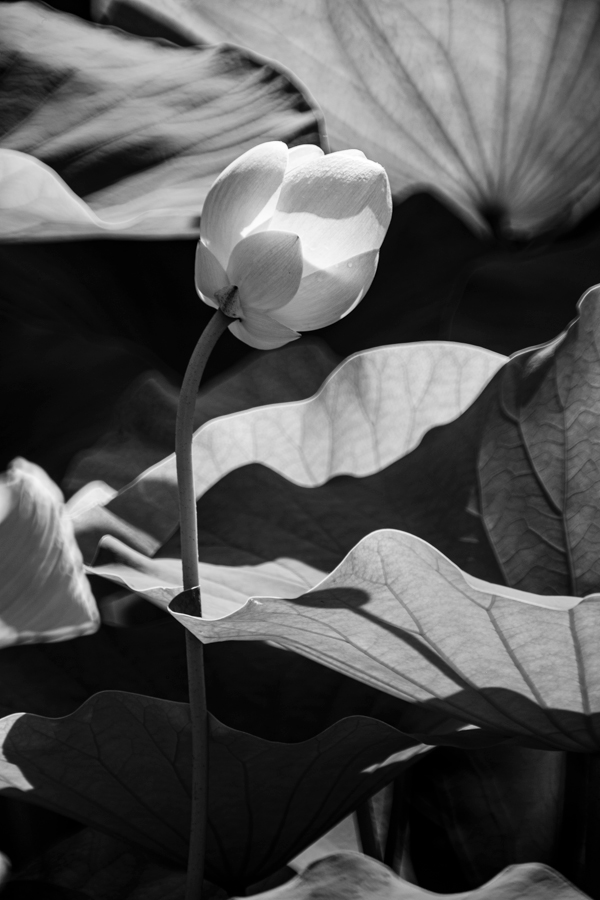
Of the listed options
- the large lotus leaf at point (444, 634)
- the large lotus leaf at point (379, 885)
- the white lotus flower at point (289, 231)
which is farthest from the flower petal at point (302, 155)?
the large lotus leaf at point (379, 885)

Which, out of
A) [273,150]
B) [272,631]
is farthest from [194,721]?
[273,150]

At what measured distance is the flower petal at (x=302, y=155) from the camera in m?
0.27

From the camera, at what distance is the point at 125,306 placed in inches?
27.5

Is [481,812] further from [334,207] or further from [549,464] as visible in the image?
[334,207]

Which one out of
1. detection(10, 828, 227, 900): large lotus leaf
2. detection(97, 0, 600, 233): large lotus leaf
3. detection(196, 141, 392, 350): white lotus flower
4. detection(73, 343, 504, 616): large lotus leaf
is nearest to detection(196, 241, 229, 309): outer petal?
detection(196, 141, 392, 350): white lotus flower

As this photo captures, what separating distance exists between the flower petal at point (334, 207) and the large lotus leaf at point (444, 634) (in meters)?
0.09

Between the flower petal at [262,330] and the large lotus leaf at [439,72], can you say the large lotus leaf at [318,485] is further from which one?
the large lotus leaf at [439,72]

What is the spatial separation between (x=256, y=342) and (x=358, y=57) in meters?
0.43

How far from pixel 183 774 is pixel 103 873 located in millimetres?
87

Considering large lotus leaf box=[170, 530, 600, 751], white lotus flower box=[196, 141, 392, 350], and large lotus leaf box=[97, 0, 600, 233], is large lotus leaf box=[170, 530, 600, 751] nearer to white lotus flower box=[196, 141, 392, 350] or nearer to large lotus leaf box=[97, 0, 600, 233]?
white lotus flower box=[196, 141, 392, 350]

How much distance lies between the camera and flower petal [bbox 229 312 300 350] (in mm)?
279

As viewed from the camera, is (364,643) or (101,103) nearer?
(364,643)

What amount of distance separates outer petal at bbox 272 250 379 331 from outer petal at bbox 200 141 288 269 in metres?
A: 0.03

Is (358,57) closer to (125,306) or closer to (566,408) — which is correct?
(125,306)
